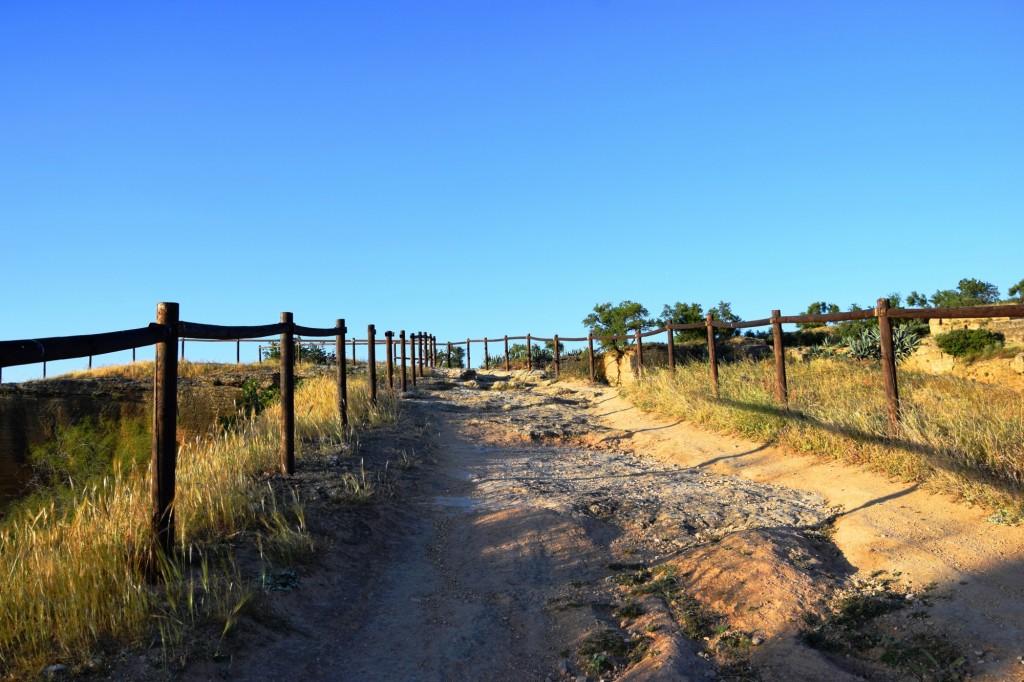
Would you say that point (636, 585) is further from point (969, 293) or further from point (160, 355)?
point (969, 293)

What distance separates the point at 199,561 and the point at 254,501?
3.37 feet

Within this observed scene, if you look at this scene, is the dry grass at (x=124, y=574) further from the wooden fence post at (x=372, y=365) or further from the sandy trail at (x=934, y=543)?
the wooden fence post at (x=372, y=365)

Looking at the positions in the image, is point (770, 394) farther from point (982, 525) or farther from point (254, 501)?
point (254, 501)

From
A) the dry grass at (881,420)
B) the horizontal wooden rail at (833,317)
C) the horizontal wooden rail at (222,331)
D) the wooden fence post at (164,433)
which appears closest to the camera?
the wooden fence post at (164,433)

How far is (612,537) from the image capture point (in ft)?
17.1

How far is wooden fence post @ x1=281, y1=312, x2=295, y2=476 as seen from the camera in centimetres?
626

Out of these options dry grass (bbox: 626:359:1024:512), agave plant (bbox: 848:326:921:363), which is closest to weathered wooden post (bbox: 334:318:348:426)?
dry grass (bbox: 626:359:1024:512)

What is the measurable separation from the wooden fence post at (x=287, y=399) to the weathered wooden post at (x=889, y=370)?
233 inches

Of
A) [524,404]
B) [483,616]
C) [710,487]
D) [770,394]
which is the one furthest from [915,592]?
[524,404]

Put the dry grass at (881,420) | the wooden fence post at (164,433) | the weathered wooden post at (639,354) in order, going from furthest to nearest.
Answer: the weathered wooden post at (639,354), the dry grass at (881,420), the wooden fence post at (164,433)

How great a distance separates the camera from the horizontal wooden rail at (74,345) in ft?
9.62

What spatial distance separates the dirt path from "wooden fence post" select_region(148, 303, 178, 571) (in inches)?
29.3

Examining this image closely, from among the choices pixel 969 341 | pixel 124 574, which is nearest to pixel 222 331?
pixel 124 574

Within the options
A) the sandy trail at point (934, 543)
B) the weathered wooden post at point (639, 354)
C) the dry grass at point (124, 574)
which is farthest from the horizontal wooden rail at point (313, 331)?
the weathered wooden post at point (639, 354)
